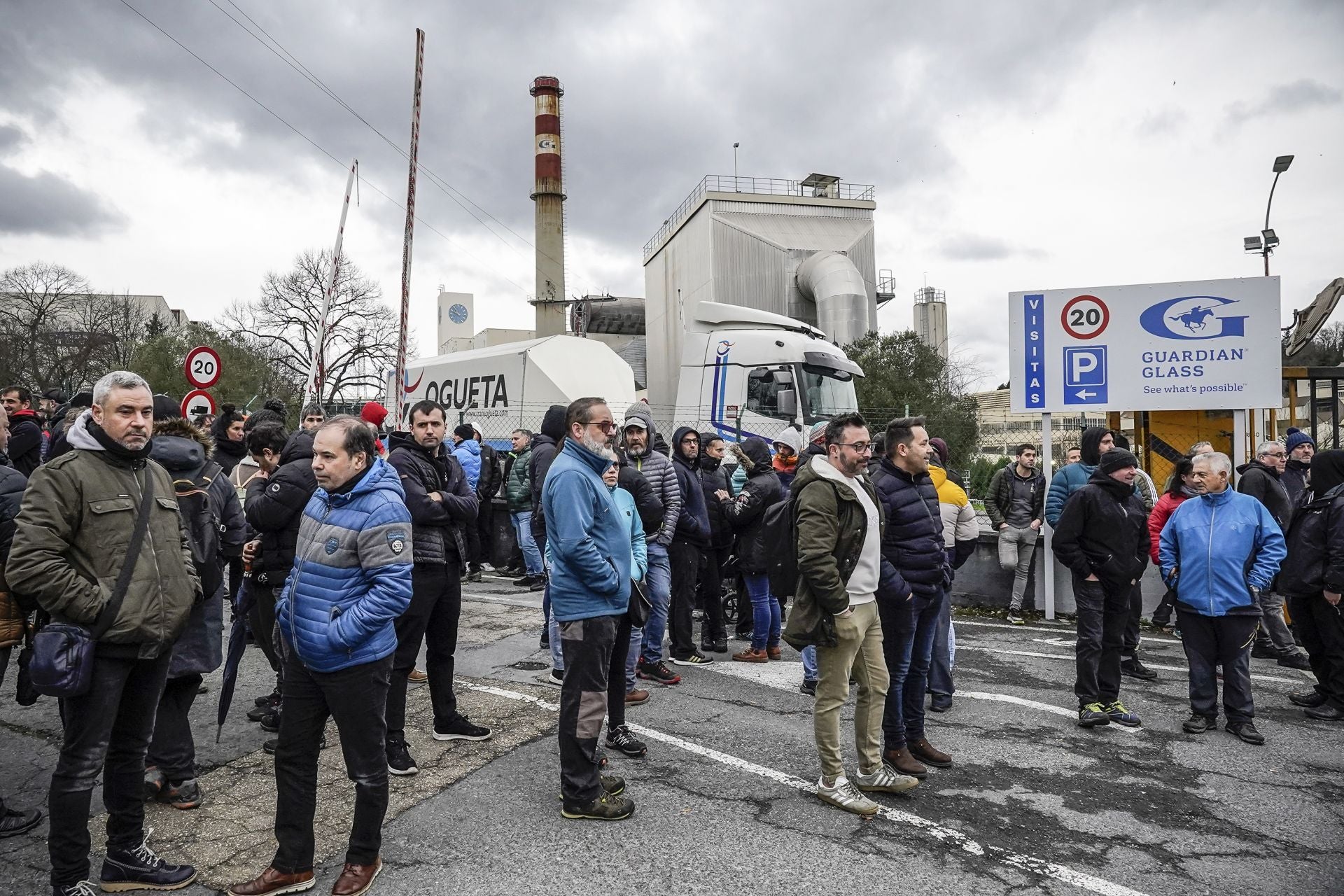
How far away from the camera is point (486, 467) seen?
35.0 ft

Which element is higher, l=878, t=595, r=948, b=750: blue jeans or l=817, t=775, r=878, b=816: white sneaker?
l=878, t=595, r=948, b=750: blue jeans

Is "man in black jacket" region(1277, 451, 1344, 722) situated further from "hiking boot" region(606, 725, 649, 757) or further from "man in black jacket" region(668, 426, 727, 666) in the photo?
"hiking boot" region(606, 725, 649, 757)

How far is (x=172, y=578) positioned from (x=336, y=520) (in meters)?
0.70

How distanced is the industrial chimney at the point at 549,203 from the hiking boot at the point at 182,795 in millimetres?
38180

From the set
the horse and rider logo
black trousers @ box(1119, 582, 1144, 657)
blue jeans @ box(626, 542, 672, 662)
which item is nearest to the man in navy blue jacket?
blue jeans @ box(626, 542, 672, 662)

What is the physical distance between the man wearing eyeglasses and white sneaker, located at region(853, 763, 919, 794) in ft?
16.3

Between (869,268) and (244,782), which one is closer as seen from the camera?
(244,782)

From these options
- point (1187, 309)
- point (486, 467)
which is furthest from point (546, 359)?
point (1187, 309)

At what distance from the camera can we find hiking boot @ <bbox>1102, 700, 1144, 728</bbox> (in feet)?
17.7

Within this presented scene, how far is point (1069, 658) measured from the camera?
7.24m

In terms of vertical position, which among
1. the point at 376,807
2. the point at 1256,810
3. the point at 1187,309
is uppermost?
the point at 1187,309

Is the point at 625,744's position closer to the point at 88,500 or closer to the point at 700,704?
the point at 700,704

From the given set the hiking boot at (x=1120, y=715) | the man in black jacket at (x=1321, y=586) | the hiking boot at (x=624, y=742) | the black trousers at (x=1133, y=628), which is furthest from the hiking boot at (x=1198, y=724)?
the hiking boot at (x=624, y=742)

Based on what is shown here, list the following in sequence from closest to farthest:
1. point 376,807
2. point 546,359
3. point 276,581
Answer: point 376,807
point 276,581
point 546,359
